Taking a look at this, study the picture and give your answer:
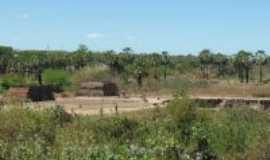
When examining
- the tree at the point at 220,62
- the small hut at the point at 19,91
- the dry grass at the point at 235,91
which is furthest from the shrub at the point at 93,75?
the small hut at the point at 19,91

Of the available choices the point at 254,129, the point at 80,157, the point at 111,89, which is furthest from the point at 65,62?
the point at 80,157

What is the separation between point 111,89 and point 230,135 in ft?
183

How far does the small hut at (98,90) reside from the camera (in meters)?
77.2

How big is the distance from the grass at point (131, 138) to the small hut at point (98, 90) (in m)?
46.1

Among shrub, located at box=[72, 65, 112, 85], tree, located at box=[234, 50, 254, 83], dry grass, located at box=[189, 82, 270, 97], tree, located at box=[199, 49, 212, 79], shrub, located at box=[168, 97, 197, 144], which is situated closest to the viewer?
shrub, located at box=[168, 97, 197, 144]

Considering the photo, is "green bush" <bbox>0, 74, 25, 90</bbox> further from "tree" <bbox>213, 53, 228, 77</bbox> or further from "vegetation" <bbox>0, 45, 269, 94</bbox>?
"tree" <bbox>213, 53, 228, 77</bbox>

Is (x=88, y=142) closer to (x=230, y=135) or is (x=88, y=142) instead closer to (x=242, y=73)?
(x=230, y=135)

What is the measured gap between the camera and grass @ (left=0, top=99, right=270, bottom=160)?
16.6 m

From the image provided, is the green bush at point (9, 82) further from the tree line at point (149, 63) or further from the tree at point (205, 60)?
the tree at point (205, 60)

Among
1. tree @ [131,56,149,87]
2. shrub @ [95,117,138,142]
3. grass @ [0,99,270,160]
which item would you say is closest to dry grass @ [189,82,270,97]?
tree @ [131,56,149,87]

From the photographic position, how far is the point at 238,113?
34.5 meters

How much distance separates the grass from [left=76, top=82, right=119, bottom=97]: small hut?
151 feet

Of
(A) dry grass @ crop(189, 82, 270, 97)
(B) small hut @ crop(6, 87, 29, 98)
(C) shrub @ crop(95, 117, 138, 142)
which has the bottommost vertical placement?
(A) dry grass @ crop(189, 82, 270, 97)

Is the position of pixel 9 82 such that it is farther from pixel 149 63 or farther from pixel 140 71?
pixel 149 63
